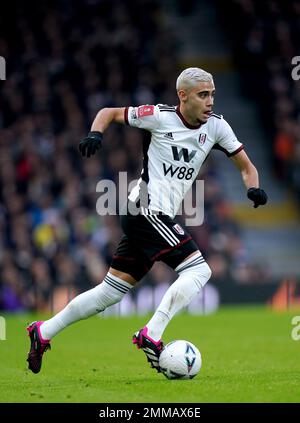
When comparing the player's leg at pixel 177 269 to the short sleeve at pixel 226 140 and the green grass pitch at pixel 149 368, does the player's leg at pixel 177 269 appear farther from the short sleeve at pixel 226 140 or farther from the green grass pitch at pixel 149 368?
the short sleeve at pixel 226 140

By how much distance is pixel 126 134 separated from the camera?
2109cm

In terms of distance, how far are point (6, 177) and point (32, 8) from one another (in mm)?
5350

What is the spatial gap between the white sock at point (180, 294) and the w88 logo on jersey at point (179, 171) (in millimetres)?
706

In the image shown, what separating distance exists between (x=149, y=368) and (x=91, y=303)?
1179 millimetres

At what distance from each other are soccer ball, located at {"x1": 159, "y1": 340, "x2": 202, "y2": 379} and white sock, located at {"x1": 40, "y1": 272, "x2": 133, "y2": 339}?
0.67 meters

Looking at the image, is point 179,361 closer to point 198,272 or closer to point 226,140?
point 198,272

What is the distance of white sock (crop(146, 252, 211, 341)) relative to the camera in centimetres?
841

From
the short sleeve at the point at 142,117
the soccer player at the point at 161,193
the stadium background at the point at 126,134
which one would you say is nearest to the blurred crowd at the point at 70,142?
the stadium background at the point at 126,134

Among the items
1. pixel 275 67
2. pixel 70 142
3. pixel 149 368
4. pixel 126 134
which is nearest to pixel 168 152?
pixel 149 368

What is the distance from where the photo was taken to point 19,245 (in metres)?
18.5

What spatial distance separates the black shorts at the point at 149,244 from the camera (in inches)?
338
